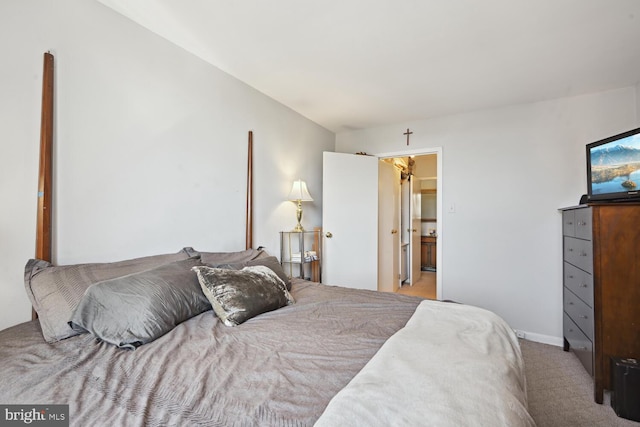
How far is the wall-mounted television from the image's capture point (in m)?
1.88

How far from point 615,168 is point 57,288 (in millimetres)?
3372

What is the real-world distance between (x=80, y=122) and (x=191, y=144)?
66 centimetres

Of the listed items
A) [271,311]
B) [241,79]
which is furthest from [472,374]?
[241,79]

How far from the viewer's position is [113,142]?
165 cm

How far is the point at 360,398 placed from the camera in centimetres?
73

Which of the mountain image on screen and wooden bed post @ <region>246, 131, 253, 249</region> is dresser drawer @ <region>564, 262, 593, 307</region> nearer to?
the mountain image on screen

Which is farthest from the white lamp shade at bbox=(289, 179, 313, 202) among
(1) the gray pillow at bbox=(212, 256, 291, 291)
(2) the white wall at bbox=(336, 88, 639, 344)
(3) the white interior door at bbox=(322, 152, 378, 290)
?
(2) the white wall at bbox=(336, 88, 639, 344)

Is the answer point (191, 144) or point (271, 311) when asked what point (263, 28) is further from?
point (271, 311)

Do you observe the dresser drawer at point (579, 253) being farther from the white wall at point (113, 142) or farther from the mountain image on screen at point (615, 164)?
the white wall at point (113, 142)

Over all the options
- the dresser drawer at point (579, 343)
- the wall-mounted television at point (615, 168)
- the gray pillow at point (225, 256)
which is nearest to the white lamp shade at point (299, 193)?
the gray pillow at point (225, 256)

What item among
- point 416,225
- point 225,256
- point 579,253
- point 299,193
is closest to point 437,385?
point 225,256

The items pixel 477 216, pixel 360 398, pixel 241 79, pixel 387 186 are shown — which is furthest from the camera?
pixel 387 186

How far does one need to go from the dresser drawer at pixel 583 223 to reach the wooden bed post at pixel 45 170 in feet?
10.5

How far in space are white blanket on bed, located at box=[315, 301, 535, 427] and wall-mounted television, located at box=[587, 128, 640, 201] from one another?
5.21 feet
